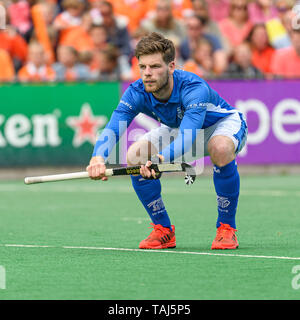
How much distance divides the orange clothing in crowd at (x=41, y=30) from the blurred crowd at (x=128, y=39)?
2 cm

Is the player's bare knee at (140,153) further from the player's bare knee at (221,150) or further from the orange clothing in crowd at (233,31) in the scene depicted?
the orange clothing in crowd at (233,31)

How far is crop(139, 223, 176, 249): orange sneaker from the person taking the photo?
7.26 m

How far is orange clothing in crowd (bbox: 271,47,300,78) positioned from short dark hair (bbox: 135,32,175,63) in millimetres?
8210

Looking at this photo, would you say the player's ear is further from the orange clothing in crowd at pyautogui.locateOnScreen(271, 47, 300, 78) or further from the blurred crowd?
the orange clothing in crowd at pyautogui.locateOnScreen(271, 47, 300, 78)

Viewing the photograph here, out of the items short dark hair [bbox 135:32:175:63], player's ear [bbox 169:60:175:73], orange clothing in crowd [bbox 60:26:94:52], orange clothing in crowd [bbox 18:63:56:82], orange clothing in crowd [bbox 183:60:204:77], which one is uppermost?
orange clothing in crowd [bbox 60:26:94:52]

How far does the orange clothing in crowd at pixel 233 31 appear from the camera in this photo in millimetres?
16047

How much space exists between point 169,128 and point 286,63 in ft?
26.8

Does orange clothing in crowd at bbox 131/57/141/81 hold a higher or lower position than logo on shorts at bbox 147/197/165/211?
higher

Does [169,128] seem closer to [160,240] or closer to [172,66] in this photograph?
[172,66]

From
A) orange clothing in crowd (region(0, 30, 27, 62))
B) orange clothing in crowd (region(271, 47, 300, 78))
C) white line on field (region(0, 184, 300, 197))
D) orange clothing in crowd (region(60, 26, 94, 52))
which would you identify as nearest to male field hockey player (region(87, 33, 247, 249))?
white line on field (region(0, 184, 300, 197))

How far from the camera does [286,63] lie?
1514 cm

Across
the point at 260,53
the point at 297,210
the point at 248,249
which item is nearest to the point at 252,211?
the point at 297,210

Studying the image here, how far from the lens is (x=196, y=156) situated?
7141 mm
